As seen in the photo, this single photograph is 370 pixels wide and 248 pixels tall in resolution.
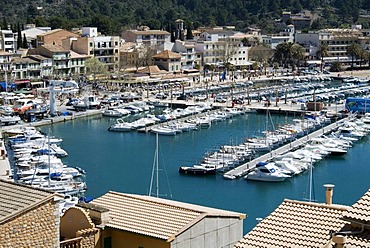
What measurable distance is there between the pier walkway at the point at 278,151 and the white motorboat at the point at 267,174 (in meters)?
0.65

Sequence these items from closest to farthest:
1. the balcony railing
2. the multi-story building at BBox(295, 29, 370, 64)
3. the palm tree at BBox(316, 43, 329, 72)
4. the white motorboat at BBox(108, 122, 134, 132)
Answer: the balcony railing → the white motorboat at BBox(108, 122, 134, 132) → the palm tree at BBox(316, 43, 329, 72) → the multi-story building at BBox(295, 29, 370, 64)

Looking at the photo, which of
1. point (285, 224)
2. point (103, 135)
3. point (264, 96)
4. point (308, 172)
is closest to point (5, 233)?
point (285, 224)

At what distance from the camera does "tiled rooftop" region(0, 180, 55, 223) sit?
26.7 ft

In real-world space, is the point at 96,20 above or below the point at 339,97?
above

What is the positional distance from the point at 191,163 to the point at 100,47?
3789 cm

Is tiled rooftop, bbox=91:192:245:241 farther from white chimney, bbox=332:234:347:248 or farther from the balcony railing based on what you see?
white chimney, bbox=332:234:347:248

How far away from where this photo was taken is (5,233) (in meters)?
8.01

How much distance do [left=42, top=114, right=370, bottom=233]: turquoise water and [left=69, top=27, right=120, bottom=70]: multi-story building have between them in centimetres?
2176

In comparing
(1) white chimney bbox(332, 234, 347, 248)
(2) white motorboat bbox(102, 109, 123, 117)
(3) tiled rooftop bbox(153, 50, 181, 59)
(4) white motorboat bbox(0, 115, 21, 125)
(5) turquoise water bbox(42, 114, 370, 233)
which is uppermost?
(1) white chimney bbox(332, 234, 347, 248)

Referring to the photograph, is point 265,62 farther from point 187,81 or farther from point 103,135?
point 103,135

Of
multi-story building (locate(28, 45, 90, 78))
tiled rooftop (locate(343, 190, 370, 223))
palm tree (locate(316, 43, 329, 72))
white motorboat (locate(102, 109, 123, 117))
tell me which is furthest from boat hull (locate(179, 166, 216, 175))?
palm tree (locate(316, 43, 329, 72))

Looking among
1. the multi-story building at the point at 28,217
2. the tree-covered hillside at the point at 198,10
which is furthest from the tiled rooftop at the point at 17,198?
the tree-covered hillside at the point at 198,10

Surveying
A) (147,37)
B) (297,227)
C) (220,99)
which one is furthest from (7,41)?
(297,227)

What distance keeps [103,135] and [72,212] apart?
34.2 m
